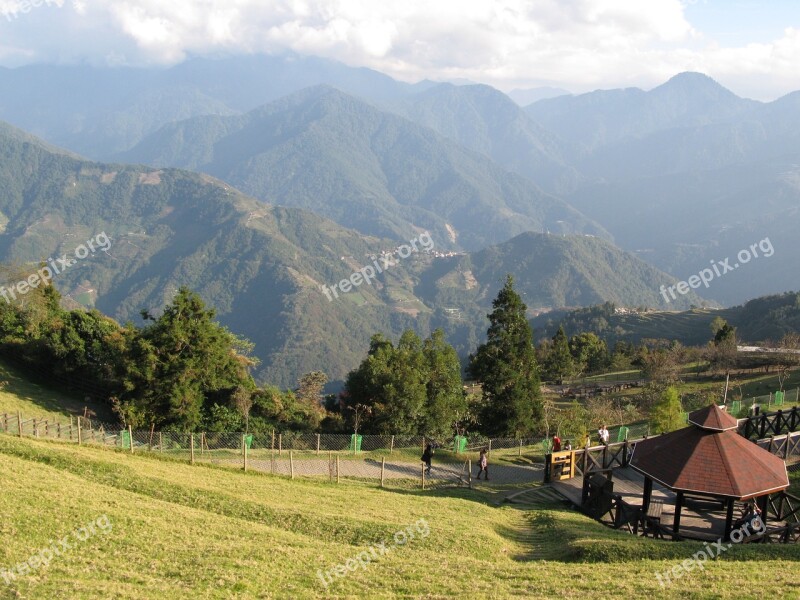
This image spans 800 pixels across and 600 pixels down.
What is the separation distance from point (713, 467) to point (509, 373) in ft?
66.9

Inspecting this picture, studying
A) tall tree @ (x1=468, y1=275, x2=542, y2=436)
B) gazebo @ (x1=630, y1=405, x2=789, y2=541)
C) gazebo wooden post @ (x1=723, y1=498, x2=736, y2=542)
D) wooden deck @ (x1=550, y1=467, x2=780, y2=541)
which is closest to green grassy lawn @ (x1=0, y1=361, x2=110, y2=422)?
tall tree @ (x1=468, y1=275, x2=542, y2=436)

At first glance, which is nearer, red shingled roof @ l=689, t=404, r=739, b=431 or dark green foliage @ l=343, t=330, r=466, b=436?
red shingled roof @ l=689, t=404, r=739, b=431

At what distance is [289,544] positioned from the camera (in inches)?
595

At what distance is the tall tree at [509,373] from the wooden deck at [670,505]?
14082 millimetres

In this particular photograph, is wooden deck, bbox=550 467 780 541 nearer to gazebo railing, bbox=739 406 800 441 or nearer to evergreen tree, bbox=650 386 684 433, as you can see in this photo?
gazebo railing, bbox=739 406 800 441

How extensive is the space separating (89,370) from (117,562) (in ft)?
111

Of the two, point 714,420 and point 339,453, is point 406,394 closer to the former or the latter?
point 339,453

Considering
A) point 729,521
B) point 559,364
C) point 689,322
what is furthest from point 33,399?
point 689,322

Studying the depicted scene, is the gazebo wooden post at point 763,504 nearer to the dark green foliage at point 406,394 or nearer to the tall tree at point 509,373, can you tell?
the tall tree at point 509,373

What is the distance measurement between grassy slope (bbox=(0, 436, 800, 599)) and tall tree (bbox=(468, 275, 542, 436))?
1692cm

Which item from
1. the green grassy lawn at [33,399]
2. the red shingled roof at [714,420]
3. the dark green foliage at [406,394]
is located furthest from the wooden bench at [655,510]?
the green grassy lawn at [33,399]

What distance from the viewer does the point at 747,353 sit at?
62938 mm

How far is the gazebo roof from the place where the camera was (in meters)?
18.1

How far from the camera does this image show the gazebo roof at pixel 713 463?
1814 centimetres
